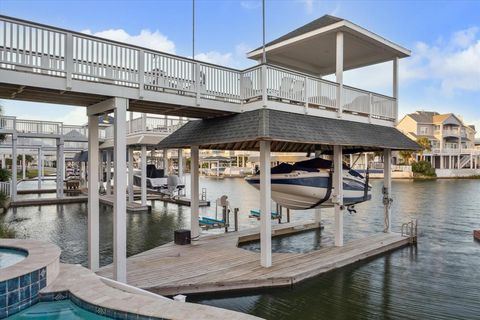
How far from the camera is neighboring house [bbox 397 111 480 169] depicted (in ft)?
217

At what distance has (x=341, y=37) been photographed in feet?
33.8

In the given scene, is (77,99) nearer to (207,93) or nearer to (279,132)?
(207,93)

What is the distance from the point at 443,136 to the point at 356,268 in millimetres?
70641

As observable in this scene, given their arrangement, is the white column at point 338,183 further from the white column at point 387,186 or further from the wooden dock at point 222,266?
the white column at point 387,186

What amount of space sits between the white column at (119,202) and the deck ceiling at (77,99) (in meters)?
0.60

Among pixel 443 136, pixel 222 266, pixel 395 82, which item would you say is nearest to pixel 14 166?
pixel 222 266

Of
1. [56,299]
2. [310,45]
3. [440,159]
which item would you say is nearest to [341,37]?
[310,45]

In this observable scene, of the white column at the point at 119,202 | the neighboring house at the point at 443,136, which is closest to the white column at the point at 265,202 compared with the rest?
the white column at the point at 119,202

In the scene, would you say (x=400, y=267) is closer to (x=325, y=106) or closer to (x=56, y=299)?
(x=325, y=106)

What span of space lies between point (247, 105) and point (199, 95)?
150cm

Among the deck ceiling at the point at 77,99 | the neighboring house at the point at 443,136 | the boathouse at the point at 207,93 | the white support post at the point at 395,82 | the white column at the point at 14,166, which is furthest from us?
the neighboring house at the point at 443,136

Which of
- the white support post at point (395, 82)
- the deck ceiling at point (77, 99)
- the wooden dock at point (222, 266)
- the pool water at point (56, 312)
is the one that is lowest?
the wooden dock at point (222, 266)

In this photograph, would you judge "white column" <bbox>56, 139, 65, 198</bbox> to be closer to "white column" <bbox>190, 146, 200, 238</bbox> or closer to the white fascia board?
"white column" <bbox>190, 146, 200, 238</bbox>

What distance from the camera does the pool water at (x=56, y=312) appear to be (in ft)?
16.2
